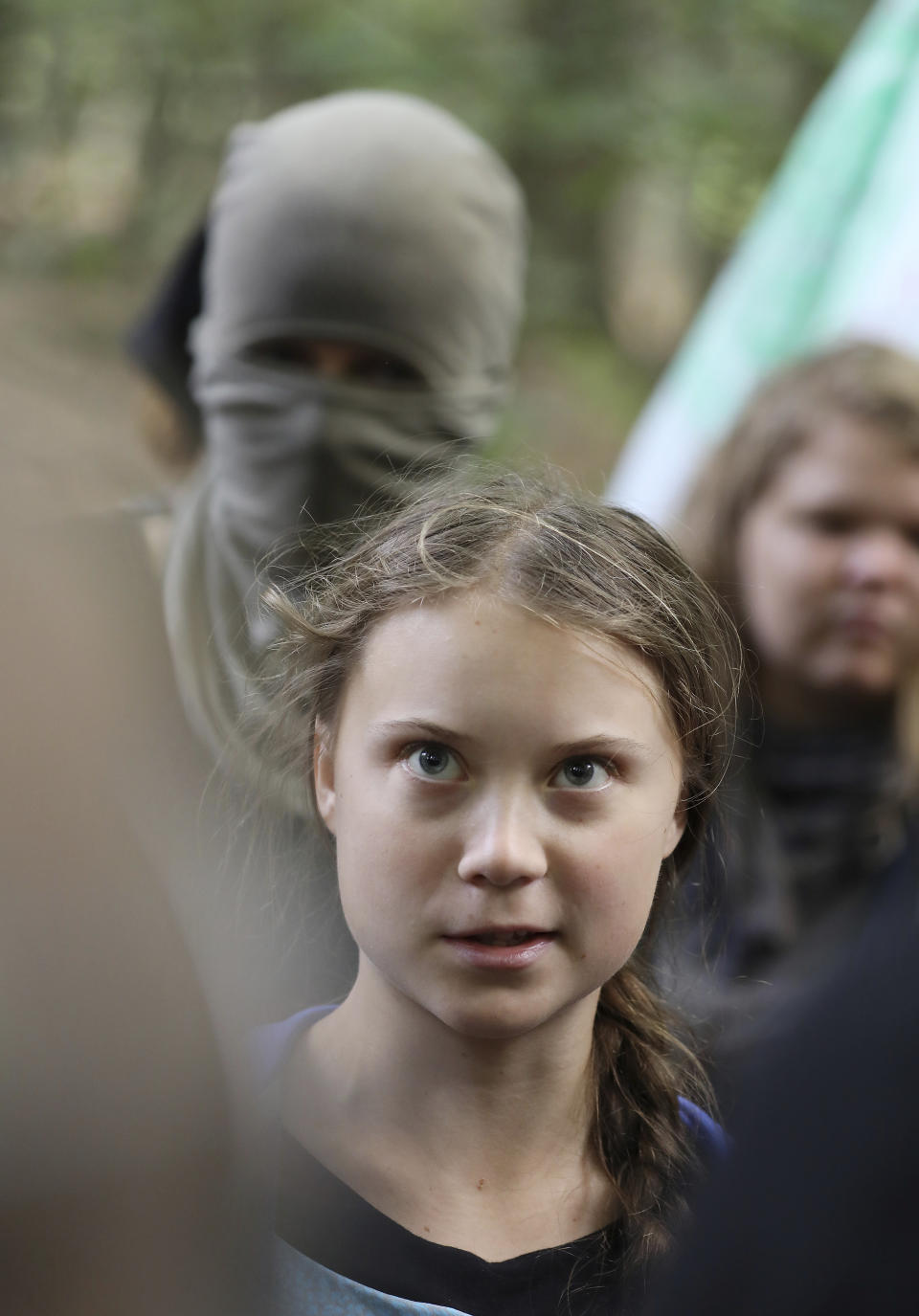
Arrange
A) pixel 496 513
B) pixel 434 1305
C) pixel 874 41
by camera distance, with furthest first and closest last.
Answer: pixel 874 41
pixel 496 513
pixel 434 1305

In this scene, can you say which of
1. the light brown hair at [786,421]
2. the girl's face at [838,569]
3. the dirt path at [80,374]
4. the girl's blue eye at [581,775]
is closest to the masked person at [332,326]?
the light brown hair at [786,421]

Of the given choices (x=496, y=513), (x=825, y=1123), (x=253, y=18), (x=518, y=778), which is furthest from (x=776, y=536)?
(x=253, y=18)

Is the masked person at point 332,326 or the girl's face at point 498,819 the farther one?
the masked person at point 332,326

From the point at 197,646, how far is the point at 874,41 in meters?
2.71

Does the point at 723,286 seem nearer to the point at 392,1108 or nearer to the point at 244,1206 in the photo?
the point at 392,1108

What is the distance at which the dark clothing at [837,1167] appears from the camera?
0.67 meters

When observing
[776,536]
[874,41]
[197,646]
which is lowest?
[197,646]

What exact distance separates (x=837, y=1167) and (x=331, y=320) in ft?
6.53

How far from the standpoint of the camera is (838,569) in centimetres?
247

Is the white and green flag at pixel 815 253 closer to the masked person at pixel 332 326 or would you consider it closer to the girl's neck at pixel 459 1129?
the masked person at pixel 332 326

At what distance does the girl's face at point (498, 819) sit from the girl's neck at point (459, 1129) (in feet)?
0.17

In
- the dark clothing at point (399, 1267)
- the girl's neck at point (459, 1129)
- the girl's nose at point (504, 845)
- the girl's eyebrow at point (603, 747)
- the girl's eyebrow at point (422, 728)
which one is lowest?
the dark clothing at point (399, 1267)

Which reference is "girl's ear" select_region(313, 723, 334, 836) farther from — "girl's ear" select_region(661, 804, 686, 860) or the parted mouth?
"girl's ear" select_region(661, 804, 686, 860)

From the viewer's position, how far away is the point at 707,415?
3738mm
